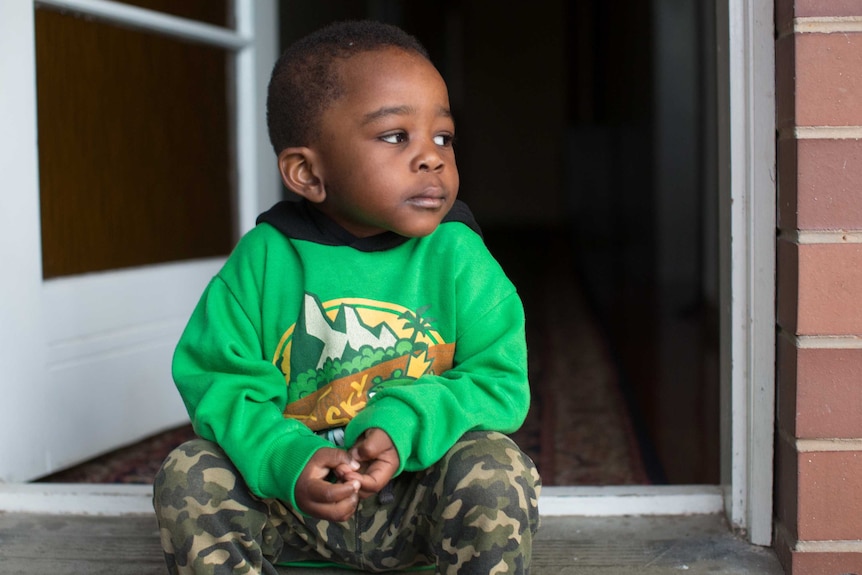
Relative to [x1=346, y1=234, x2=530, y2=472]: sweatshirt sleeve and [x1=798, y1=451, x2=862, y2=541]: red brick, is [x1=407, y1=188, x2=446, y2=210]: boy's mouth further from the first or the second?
[x1=798, y1=451, x2=862, y2=541]: red brick

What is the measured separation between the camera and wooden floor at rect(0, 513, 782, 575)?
143cm

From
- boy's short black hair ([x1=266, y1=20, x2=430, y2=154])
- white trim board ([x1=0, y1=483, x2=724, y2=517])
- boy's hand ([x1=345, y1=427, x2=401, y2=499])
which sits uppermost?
boy's short black hair ([x1=266, y1=20, x2=430, y2=154])

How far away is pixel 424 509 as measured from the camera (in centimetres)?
124

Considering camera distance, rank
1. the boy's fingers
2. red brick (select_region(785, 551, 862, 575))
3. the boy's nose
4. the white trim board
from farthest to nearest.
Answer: the white trim board → red brick (select_region(785, 551, 862, 575)) → the boy's nose → the boy's fingers

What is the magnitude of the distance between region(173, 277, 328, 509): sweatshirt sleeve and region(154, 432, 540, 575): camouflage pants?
0.04 metres

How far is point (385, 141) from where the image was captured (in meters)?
1.26

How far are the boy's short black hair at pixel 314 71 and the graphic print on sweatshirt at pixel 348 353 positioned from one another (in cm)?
24

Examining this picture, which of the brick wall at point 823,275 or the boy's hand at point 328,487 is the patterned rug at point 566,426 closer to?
the brick wall at point 823,275

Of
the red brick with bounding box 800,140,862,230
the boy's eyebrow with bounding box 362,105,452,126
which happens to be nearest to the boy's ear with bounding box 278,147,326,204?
the boy's eyebrow with bounding box 362,105,452,126

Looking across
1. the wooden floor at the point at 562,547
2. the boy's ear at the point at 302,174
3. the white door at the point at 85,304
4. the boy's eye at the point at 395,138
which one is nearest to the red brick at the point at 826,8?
Answer: the boy's eye at the point at 395,138

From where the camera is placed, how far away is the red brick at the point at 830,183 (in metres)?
1.30

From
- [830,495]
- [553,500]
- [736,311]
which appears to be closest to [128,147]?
[553,500]

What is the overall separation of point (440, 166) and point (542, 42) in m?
10.7

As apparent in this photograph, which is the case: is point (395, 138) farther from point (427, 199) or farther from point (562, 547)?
point (562, 547)
